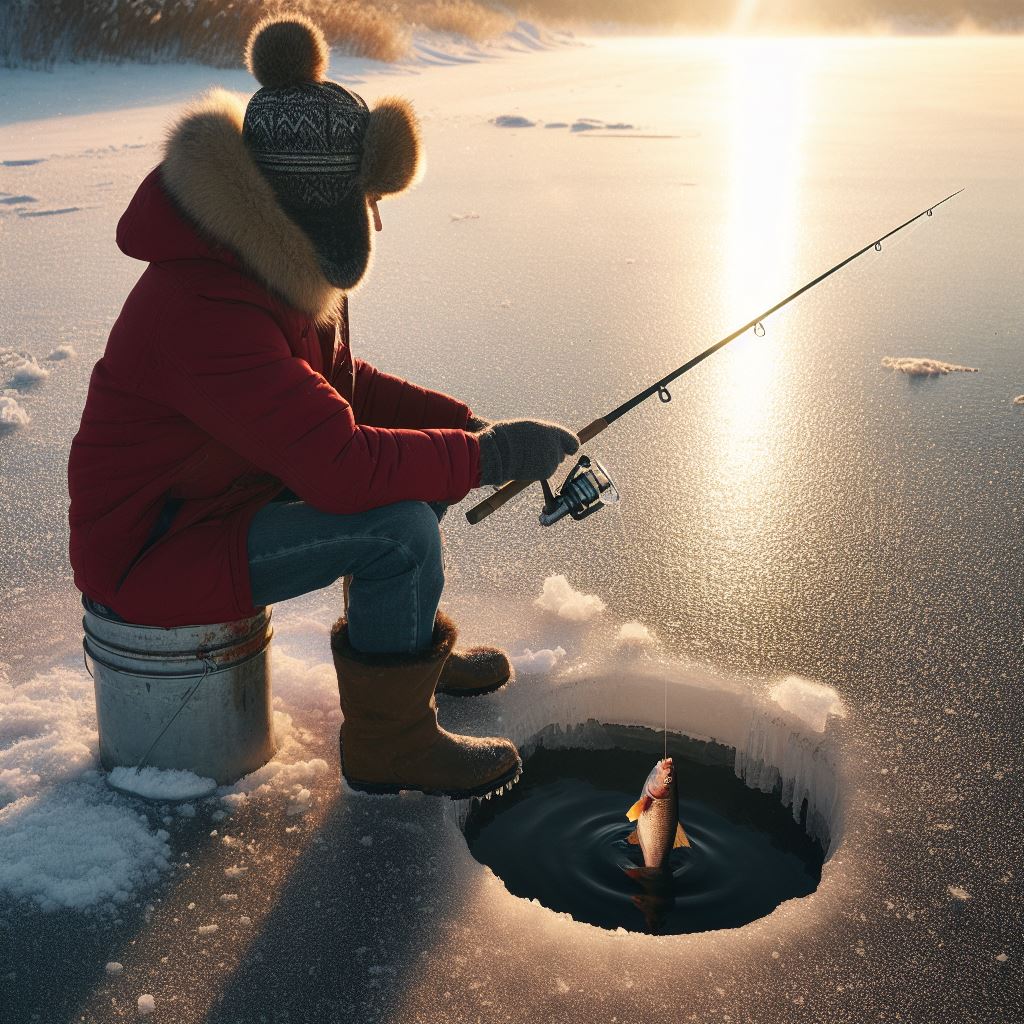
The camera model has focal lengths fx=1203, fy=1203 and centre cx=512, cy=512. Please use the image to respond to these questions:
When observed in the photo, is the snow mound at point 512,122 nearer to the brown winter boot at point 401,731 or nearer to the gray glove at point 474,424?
the gray glove at point 474,424

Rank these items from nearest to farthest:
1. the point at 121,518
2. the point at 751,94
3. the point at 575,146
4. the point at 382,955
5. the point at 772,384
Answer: the point at 382,955
the point at 121,518
the point at 772,384
the point at 575,146
the point at 751,94

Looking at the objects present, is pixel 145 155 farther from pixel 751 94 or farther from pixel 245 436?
pixel 751 94

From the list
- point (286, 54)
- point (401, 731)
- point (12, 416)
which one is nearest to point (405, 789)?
point (401, 731)

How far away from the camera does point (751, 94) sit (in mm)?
13523

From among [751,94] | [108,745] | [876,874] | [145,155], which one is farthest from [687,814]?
[751,94]

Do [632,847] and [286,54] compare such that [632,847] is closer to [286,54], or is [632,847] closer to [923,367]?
[286,54]

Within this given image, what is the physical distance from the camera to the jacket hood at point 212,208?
6.28ft

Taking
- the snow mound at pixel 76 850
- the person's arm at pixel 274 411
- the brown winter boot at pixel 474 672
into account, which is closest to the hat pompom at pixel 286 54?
the person's arm at pixel 274 411

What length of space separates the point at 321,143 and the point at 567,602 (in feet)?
4.25

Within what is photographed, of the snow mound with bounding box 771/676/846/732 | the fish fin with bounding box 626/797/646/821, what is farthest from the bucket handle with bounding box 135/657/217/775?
the snow mound with bounding box 771/676/846/732

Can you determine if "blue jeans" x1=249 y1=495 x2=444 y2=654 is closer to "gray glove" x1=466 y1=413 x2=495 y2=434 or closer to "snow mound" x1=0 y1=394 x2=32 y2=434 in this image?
"gray glove" x1=466 y1=413 x2=495 y2=434

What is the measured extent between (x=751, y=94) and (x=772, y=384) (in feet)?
33.5

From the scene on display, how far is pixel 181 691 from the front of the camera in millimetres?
2158

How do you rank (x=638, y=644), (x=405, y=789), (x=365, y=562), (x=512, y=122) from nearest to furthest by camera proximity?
(x=365, y=562), (x=405, y=789), (x=638, y=644), (x=512, y=122)
